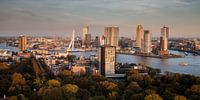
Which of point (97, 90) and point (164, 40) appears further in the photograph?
point (164, 40)

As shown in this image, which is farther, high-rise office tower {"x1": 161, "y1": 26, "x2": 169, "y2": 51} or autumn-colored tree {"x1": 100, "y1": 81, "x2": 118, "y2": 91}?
high-rise office tower {"x1": 161, "y1": 26, "x2": 169, "y2": 51}

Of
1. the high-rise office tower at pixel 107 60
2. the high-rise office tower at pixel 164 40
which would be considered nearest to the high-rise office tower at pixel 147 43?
the high-rise office tower at pixel 164 40

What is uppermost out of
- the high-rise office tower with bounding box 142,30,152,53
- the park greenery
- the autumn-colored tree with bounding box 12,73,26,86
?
the high-rise office tower with bounding box 142,30,152,53

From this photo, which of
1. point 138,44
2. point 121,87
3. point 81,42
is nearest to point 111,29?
point 138,44

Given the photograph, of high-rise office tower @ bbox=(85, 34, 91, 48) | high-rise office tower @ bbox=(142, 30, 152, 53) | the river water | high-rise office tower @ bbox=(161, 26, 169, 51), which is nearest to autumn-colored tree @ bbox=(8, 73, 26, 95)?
the river water

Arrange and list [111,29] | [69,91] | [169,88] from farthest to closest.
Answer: [111,29] < [169,88] < [69,91]

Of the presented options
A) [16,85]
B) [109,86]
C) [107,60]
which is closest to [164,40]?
[107,60]

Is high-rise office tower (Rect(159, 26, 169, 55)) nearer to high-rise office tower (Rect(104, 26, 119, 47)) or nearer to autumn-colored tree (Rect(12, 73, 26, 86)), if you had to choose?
high-rise office tower (Rect(104, 26, 119, 47))

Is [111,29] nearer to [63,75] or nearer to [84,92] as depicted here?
[63,75]

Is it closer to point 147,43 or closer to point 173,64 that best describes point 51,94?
point 173,64
